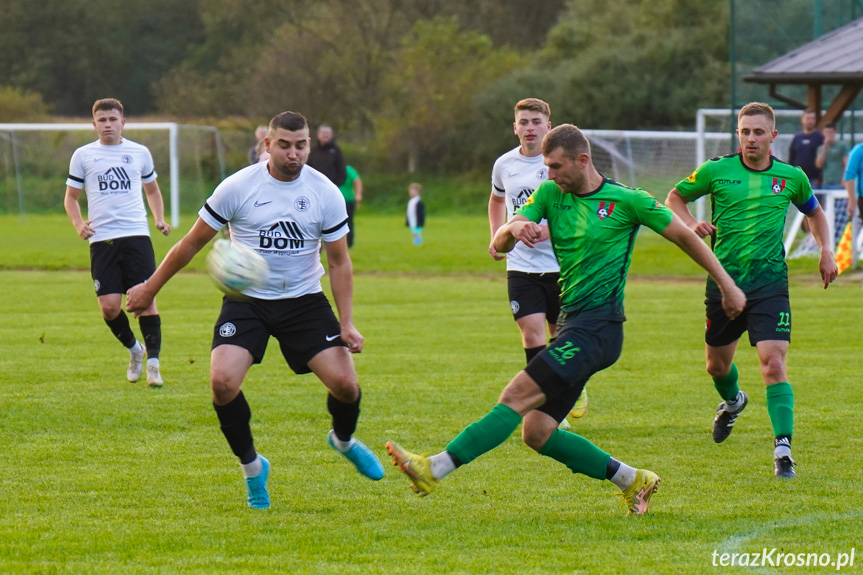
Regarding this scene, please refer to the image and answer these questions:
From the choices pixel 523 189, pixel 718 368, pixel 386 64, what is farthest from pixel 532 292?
pixel 386 64

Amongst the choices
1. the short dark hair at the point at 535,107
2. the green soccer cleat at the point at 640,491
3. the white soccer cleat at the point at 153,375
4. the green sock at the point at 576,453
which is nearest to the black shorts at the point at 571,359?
the green sock at the point at 576,453

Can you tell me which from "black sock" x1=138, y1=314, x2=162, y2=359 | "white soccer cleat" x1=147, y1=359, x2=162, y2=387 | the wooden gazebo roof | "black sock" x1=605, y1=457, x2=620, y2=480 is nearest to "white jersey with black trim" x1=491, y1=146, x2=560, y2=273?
"black sock" x1=605, y1=457, x2=620, y2=480

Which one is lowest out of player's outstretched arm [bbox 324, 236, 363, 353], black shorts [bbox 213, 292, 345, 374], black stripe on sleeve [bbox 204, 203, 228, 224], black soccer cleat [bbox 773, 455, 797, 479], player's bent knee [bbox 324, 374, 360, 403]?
black soccer cleat [bbox 773, 455, 797, 479]

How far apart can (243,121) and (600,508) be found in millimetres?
49833

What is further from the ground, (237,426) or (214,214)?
(214,214)

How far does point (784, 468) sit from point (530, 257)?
7.95 feet

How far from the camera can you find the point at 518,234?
538 cm

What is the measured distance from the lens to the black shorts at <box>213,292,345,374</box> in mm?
5898

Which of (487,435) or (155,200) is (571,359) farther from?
(155,200)

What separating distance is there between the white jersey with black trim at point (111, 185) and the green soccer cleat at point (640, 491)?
5.70 meters

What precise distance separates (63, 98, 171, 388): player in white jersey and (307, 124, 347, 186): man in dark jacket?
9711mm

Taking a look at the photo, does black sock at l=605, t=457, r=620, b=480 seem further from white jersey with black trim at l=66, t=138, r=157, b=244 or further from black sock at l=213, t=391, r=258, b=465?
white jersey with black trim at l=66, t=138, r=157, b=244

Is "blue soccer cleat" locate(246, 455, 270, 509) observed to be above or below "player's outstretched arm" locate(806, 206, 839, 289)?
below
